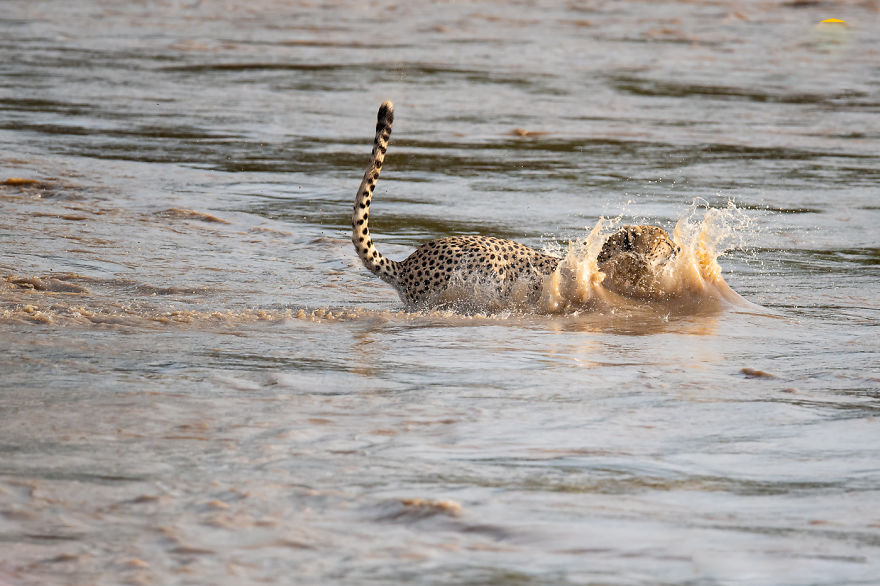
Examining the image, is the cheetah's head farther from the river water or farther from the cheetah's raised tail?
the cheetah's raised tail

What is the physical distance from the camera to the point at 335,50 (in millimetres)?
24359

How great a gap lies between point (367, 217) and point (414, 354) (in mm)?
1467

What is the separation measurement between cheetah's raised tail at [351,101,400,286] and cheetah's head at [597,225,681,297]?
1372mm

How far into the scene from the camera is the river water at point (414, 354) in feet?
15.5

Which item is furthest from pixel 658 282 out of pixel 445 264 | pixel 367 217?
pixel 367 217

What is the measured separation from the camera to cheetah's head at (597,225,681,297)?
910cm

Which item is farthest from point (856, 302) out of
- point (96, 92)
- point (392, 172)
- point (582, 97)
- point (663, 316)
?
point (96, 92)

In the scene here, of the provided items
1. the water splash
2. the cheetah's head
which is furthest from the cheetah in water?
the cheetah's head

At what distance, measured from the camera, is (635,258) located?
9.14 metres

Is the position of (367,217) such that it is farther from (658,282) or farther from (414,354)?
(658,282)

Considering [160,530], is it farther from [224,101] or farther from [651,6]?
[651,6]

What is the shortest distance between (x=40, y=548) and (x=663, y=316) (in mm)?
5256

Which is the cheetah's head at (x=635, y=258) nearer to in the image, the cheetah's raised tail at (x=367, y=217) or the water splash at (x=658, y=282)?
the water splash at (x=658, y=282)

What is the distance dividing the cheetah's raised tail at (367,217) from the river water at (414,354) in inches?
11.6
